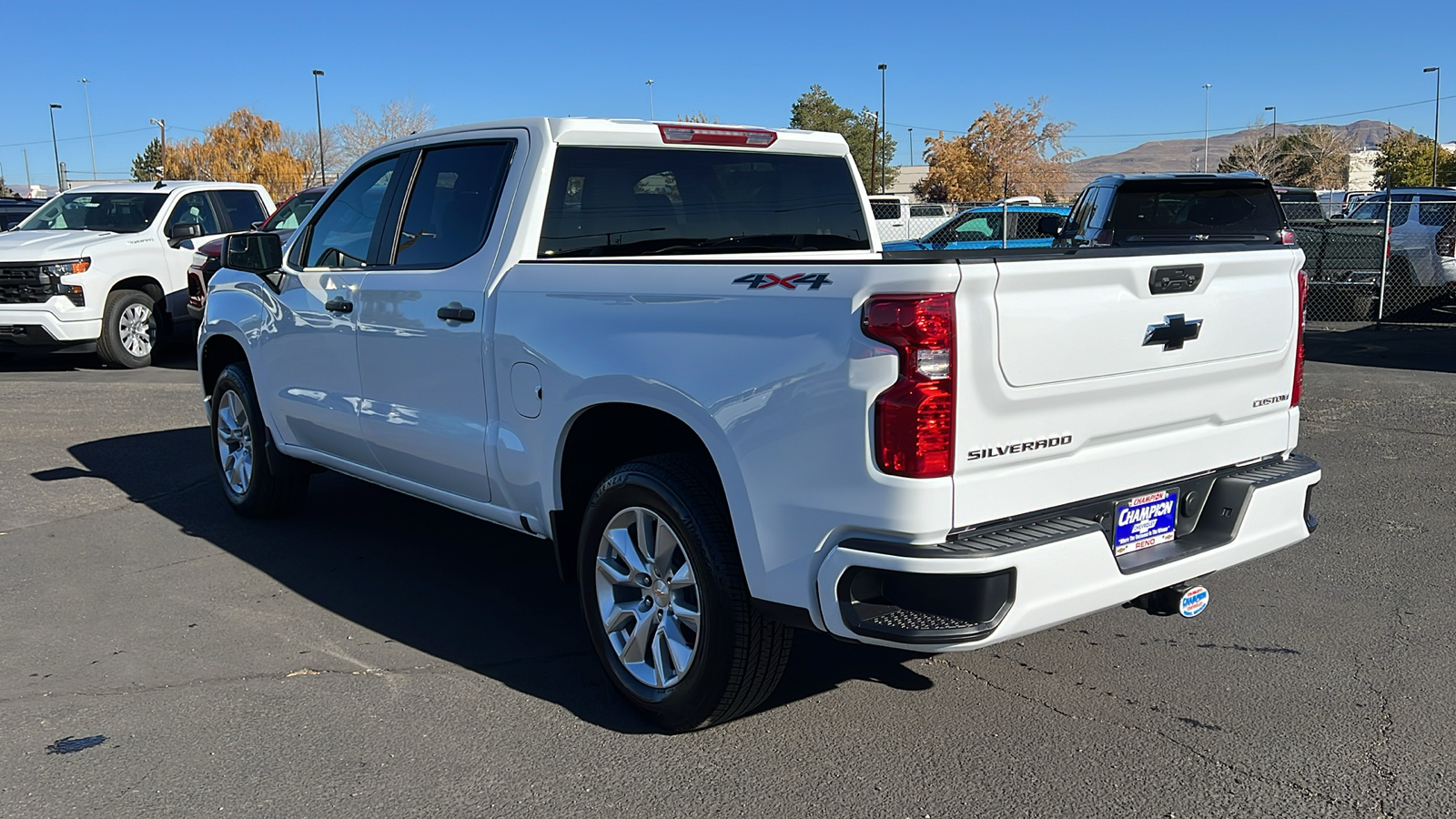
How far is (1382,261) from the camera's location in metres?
15.8

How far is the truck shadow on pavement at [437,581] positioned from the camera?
4.30m

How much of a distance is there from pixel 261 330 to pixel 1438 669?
539 cm

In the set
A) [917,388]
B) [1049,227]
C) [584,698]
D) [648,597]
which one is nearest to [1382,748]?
[917,388]

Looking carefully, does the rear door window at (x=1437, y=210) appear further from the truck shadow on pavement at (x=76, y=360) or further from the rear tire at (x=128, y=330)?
the rear tire at (x=128, y=330)

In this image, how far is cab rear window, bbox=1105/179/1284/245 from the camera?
1135cm

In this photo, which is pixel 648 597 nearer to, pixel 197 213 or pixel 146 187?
A: pixel 197 213

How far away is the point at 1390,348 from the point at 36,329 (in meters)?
14.9

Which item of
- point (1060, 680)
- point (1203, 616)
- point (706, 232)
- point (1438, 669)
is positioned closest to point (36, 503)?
point (706, 232)

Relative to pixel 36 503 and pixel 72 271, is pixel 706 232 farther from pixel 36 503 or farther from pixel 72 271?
pixel 72 271

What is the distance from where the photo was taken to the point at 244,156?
76.1 meters

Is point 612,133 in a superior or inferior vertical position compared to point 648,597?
superior

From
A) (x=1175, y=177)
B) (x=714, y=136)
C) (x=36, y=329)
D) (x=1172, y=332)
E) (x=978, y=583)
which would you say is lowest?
(x=36, y=329)

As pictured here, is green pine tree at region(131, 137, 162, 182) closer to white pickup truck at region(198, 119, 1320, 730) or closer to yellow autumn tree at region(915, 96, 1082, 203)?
yellow autumn tree at region(915, 96, 1082, 203)

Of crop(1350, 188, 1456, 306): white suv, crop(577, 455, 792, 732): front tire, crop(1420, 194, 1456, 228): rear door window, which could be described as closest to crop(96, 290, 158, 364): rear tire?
crop(577, 455, 792, 732): front tire
